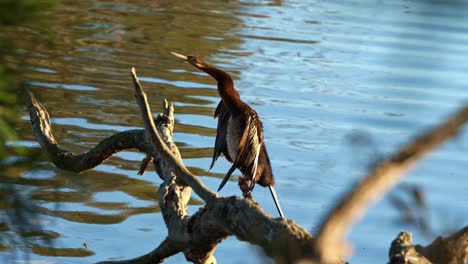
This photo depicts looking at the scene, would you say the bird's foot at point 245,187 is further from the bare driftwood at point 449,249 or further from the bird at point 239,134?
the bare driftwood at point 449,249

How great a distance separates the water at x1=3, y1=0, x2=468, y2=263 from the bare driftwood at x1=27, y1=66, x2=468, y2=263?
6 centimetres

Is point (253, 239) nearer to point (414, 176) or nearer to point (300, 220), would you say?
point (300, 220)

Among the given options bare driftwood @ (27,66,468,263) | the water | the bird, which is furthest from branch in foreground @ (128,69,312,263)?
the bird

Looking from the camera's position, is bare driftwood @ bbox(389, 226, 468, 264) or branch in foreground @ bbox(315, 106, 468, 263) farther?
bare driftwood @ bbox(389, 226, 468, 264)

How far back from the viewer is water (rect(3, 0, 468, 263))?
502 cm

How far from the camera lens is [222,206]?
3195mm

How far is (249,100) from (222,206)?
632 centimetres

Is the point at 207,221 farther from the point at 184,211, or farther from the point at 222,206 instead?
the point at 184,211

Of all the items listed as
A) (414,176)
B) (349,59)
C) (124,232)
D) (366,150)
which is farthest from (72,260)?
(349,59)

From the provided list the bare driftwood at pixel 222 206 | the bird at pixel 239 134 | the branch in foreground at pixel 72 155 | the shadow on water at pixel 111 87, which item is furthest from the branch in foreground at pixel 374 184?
the branch in foreground at pixel 72 155

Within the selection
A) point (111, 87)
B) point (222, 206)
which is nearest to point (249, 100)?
point (111, 87)

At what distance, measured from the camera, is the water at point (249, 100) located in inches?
198

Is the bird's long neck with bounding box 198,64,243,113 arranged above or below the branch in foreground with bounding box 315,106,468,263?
below

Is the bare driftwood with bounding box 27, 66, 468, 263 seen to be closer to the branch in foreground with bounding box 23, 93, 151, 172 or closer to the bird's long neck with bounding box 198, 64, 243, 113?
the branch in foreground with bounding box 23, 93, 151, 172
